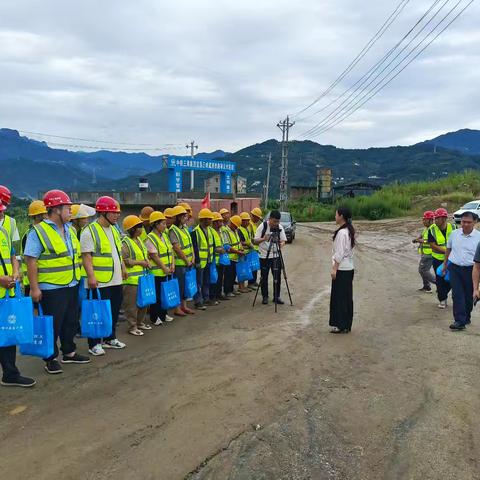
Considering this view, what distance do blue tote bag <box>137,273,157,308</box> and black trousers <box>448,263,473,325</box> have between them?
4.41 metres

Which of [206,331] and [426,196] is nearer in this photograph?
[206,331]

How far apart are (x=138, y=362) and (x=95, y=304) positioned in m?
0.84

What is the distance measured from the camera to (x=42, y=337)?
16.2ft

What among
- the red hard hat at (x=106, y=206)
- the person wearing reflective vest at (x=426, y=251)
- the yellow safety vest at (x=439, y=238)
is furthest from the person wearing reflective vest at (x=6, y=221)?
the person wearing reflective vest at (x=426, y=251)

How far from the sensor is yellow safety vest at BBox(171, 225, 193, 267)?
7814mm

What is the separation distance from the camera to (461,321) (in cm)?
709

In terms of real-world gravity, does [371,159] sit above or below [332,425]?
above

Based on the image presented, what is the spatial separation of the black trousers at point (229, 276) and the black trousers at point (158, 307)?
230 cm

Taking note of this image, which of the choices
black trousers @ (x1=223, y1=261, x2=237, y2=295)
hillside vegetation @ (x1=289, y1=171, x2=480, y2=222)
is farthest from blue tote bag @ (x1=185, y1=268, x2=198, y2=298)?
hillside vegetation @ (x1=289, y1=171, x2=480, y2=222)

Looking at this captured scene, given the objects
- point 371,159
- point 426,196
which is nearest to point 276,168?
point 371,159

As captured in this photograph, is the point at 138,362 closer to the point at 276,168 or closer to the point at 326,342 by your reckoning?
the point at 326,342

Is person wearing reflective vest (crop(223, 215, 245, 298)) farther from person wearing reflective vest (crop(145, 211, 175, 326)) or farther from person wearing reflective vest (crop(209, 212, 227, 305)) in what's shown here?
person wearing reflective vest (crop(145, 211, 175, 326))

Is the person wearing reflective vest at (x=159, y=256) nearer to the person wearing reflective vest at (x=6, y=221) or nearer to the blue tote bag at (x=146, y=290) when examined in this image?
the blue tote bag at (x=146, y=290)

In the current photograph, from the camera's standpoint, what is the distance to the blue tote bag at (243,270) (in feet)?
32.3
